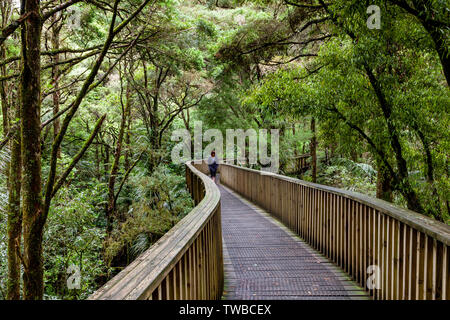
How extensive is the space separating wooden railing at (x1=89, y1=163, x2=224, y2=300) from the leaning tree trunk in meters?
1.57

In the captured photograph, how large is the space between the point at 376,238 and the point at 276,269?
1605 mm

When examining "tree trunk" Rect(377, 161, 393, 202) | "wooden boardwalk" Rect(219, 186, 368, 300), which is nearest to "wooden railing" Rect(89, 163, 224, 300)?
"wooden boardwalk" Rect(219, 186, 368, 300)

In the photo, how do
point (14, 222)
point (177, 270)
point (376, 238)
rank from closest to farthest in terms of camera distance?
point (177, 270), point (376, 238), point (14, 222)

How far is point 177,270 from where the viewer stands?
1968 mm

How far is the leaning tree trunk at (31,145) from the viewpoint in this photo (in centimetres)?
292

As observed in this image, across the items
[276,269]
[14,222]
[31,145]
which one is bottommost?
[276,269]

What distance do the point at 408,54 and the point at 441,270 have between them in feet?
13.8

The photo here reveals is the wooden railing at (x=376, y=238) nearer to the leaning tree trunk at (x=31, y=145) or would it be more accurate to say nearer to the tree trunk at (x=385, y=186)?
the tree trunk at (x=385, y=186)

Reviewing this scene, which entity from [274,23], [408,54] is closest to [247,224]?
[408,54]

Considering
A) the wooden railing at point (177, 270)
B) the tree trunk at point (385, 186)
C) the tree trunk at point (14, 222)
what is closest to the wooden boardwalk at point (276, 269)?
the wooden railing at point (177, 270)

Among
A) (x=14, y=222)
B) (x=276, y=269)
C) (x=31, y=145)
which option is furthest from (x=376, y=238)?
(x=14, y=222)

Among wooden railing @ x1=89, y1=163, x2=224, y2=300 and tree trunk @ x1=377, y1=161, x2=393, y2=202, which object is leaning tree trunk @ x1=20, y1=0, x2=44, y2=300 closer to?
wooden railing @ x1=89, y1=163, x2=224, y2=300

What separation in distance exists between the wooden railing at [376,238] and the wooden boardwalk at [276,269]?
211 millimetres

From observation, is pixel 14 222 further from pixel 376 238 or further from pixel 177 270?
Answer: pixel 376 238
